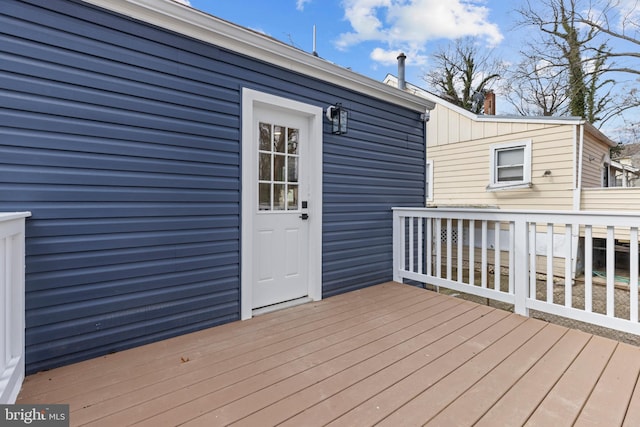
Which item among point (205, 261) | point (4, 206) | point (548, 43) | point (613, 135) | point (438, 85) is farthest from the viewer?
point (438, 85)

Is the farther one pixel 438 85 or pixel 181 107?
pixel 438 85

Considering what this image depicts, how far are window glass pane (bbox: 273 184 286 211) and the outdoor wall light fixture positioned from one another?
88cm

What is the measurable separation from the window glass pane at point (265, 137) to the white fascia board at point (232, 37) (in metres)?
0.57

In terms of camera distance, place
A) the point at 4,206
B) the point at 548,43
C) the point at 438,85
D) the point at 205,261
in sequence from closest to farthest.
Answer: the point at 4,206, the point at 205,261, the point at 548,43, the point at 438,85

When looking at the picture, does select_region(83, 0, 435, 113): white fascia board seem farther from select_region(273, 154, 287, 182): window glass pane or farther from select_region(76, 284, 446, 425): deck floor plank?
select_region(76, 284, 446, 425): deck floor plank

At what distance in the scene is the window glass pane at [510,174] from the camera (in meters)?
7.19

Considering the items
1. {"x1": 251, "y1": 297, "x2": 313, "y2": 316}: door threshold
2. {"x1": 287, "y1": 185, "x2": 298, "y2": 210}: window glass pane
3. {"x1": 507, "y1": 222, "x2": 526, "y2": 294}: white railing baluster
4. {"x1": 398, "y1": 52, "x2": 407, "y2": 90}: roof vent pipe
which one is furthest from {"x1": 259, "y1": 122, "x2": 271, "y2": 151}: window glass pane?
{"x1": 398, "y1": 52, "x2": 407, "y2": 90}: roof vent pipe

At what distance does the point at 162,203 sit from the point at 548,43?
40.5 ft

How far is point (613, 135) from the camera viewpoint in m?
12.2

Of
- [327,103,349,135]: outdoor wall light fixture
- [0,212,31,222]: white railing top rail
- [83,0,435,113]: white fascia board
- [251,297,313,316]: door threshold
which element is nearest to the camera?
[0,212,31,222]: white railing top rail

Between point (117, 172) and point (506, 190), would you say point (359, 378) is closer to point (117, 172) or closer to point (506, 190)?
point (117, 172)

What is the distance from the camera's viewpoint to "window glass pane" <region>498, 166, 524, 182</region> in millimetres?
7191

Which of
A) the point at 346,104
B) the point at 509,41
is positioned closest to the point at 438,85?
the point at 509,41

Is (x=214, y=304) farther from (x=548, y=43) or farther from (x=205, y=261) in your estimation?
(x=548, y=43)
